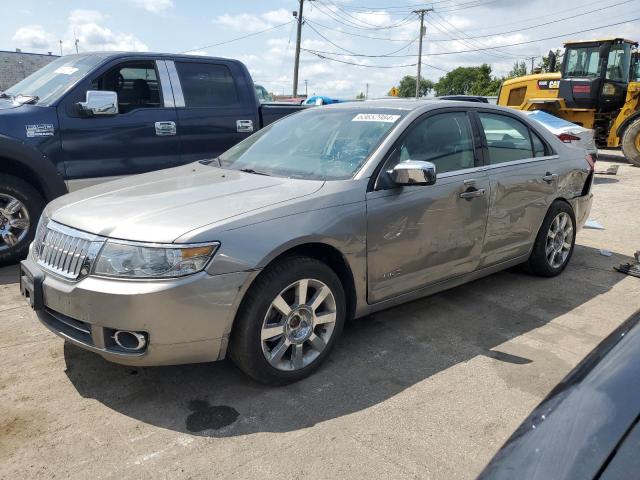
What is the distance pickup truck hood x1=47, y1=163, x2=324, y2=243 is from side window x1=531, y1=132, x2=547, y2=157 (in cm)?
244

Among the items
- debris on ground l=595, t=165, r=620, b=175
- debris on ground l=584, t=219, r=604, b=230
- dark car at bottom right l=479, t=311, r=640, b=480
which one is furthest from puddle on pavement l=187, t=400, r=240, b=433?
debris on ground l=595, t=165, r=620, b=175

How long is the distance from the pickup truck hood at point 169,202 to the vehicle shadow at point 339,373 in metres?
0.92

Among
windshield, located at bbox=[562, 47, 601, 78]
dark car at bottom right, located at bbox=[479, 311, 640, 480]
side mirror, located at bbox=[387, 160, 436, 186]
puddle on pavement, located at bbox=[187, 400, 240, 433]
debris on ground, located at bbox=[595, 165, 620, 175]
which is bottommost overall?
debris on ground, located at bbox=[595, 165, 620, 175]

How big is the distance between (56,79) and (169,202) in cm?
327

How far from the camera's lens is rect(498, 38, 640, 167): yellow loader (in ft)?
48.5

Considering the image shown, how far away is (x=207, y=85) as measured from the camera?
6078mm

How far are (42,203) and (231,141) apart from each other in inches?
81.0

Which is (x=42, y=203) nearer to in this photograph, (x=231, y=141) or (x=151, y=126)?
(x=151, y=126)

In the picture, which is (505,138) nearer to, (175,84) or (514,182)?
(514,182)

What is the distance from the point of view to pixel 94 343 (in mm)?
2781

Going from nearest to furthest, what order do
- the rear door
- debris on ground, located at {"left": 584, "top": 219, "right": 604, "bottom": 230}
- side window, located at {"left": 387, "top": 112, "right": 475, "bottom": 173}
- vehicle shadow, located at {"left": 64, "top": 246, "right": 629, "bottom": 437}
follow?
vehicle shadow, located at {"left": 64, "top": 246, "right": 629, "bottom": 437}, side window, located at {"left": 387, "top": 112, "right": 475, "bottom": 173}, the rear door, debris on ground, located at {"left": 584, "top": 219, "right": 604, "bottom": 230}

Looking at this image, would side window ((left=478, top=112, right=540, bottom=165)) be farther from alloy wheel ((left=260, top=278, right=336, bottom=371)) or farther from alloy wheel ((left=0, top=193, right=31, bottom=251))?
alloy wheel ((left=0, top=193, right=31, bottom=251))

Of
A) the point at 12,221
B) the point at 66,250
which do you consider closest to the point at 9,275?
the point at 12,221

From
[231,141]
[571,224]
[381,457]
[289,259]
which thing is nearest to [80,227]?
[289,259]
